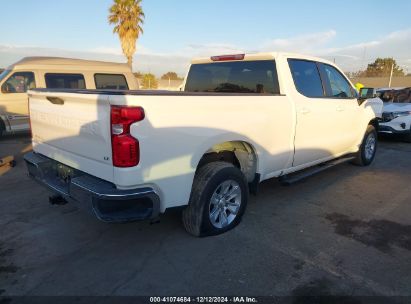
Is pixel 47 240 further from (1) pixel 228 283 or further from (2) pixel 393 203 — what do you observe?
(2) pixel 393 203

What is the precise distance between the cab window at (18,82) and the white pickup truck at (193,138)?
19.9 ft

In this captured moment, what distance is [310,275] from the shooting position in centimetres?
306

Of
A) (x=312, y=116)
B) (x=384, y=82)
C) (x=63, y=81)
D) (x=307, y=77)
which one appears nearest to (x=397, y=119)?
(x=307, y=77)

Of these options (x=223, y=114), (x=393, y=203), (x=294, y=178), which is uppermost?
(x=223, y=114)

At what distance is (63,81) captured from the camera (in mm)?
9852

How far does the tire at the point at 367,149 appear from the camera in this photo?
675cm

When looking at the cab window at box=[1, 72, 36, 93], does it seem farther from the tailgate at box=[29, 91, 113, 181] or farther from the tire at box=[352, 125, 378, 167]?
the tire at box=[352, 125, 378, 167]

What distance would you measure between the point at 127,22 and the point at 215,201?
28361 millimetres

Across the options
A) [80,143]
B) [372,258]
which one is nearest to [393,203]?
[372,258]

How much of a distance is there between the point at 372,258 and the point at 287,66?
8.10ft

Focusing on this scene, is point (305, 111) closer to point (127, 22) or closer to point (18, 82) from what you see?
point (18, 82)

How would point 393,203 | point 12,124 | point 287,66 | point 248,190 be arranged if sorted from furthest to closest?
point 12,124 → point 393,203 → point 287,66 → point 248,190

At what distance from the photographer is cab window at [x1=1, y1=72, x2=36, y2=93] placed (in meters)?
9.50

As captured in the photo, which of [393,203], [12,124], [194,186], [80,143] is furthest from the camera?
[12,124]
